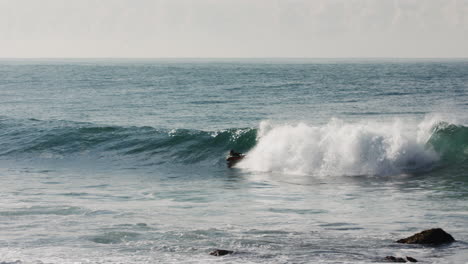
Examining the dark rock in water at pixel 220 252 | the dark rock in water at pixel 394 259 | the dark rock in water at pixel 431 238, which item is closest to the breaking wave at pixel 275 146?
the dark rock in water at pixel 431 238

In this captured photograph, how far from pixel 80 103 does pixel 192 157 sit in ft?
87.6

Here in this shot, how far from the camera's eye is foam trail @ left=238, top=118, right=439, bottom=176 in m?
24.9

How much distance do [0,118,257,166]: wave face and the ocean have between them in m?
0.09

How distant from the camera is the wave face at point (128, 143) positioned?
98.6 feet

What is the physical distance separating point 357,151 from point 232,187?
6.23 metres

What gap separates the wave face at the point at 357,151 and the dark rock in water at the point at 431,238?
1048 centimetres

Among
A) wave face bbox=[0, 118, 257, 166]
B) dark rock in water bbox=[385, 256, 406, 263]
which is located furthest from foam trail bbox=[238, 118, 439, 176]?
dark rock in water bbox=[385, 256, 406, 263]

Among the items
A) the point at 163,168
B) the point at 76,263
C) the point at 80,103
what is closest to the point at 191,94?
the point at 80,103

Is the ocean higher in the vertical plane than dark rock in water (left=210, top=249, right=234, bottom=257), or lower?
lower

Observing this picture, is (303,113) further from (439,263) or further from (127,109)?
(439,263)

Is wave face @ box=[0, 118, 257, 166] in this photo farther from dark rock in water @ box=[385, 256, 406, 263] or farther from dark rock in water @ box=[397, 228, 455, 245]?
dark rock in water @ box=[385, 256, 406, 263]

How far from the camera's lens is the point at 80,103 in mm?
53844

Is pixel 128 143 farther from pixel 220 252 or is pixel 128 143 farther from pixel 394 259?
pixel 394 259

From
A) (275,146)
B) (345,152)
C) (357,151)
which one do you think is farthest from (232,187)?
(357,151)
